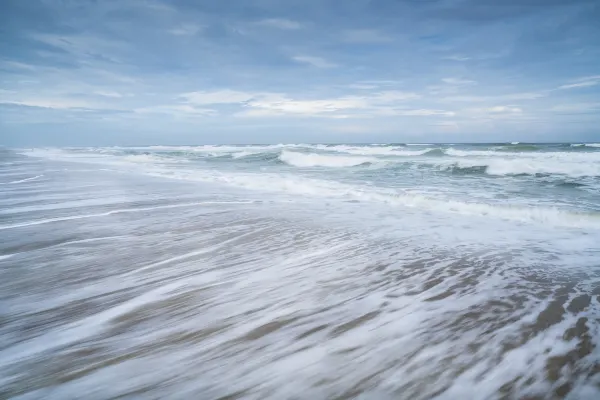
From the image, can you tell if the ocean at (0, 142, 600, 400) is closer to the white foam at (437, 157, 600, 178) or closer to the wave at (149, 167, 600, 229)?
the wave at (149, 167, 600, 229)

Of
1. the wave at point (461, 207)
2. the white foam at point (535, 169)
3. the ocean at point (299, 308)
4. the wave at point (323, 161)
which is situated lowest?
the ocean at point (299, 308)

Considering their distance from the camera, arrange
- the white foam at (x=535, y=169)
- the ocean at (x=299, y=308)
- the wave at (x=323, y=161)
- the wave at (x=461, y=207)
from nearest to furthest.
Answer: the ocean at (x=299, y=308), the wave at (x=461, y=207), the white foam at (x=535, y=169), the wave at (x=323, y=161)

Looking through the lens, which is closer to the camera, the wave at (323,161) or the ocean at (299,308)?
the ocean at (299,308)

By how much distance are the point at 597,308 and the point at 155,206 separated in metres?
6.50

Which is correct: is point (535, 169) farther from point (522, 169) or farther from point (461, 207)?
point (461, 207)

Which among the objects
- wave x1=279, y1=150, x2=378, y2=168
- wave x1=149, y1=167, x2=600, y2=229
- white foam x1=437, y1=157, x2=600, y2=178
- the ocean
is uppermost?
wave x1=279, y1=150, x2=378, y2=168

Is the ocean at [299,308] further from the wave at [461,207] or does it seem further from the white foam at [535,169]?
the white foam at [535,169]

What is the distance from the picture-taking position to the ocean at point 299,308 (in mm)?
1709

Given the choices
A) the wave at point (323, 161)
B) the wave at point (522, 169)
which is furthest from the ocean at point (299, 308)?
the wave at point (323, 161)

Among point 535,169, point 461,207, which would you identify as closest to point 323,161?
point 535,169

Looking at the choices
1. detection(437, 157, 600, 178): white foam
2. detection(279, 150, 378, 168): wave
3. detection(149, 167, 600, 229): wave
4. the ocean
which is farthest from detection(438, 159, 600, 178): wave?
the ocean

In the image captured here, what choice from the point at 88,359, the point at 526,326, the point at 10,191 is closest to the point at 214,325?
the point at 88,359

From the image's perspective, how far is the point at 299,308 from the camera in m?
2.47

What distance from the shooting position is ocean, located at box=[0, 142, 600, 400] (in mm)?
1709
